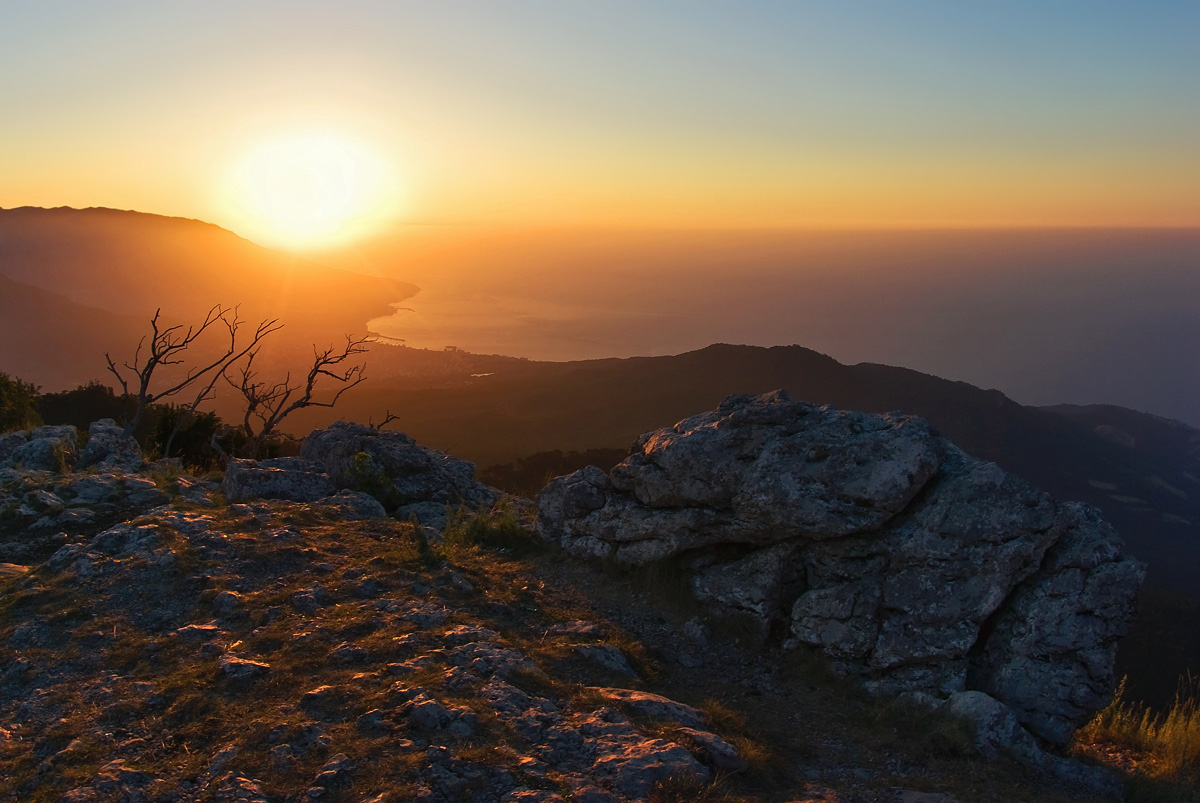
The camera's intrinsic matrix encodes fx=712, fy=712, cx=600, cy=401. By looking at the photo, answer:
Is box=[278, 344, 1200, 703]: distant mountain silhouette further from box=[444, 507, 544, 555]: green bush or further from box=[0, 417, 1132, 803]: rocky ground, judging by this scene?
box=[0, 417, 1132, 803]: rocky ground

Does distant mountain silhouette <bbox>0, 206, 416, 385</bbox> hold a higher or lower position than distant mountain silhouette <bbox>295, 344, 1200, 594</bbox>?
higher

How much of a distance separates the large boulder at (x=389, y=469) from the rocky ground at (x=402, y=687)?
7.60 ft

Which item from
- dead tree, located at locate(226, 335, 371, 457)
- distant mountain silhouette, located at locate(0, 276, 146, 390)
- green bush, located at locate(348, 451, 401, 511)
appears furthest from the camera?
distant mountain silhouette, located at locate(0, 276, 146, 390)

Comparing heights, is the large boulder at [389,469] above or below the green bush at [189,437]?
above

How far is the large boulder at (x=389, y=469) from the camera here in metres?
10.4

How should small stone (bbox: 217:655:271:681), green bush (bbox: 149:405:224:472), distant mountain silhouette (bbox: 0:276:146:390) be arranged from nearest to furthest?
small stone (bbox: 217:655:271:681) < green bush (bbox: 149:405:224:472) < distant mountain silhouette (bbox: 0:276:146:390)

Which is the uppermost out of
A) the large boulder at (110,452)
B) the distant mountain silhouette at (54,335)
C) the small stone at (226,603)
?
the small stone at (226,603)

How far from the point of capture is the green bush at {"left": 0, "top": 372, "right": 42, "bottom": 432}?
52.6ft

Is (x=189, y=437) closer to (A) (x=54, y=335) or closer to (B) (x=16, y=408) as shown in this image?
(B) (x=16, y=408)

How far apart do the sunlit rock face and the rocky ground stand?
1.35ft

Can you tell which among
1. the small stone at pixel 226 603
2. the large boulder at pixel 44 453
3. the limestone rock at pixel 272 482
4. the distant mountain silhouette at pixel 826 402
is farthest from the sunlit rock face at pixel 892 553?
the distant mountain silhouette at pixel 826 402

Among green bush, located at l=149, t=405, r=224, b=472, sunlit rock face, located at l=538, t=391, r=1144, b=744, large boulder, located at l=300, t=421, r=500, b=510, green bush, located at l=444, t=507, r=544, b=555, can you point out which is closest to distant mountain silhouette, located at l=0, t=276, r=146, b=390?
green bush, located at l=149, t=405, r=224, b=472

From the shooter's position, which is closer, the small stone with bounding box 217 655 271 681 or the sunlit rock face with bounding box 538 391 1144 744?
the small stone with bounding box 217 655 271 681

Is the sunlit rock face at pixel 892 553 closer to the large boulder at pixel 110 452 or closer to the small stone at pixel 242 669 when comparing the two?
the small stone at pixel 242 669
